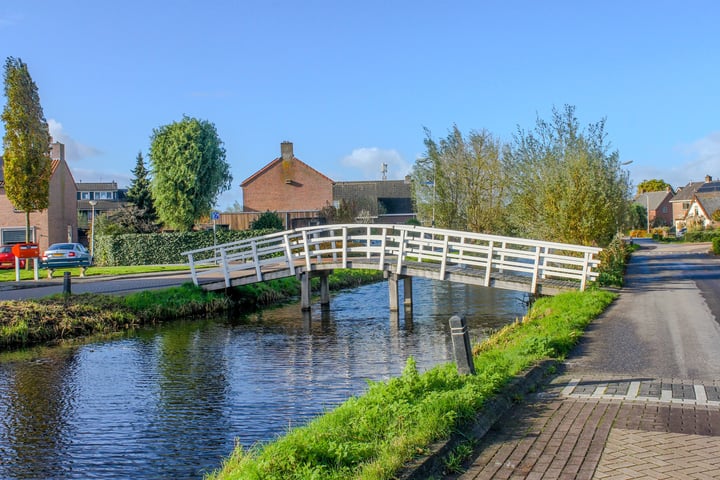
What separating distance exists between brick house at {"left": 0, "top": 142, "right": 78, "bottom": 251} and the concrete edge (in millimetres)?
42843

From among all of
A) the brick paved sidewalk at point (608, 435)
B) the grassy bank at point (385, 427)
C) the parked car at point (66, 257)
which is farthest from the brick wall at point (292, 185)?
the brick paved sidewalk at point (608, 435)

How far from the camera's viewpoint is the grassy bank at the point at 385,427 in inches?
232

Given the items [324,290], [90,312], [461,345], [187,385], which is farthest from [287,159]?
[461,345]

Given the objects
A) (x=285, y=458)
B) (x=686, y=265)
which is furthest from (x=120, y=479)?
(x=686, y=265)

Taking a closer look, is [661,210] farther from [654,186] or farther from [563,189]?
[563,189]

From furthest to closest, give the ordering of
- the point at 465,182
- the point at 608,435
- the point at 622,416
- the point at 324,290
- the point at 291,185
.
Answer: the point at 291,185
the point at 465,182
the point at 324,290
the point at 622,416
the point at 608,435

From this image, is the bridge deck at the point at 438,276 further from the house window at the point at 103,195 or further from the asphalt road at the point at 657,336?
the house window at the point at 103,195

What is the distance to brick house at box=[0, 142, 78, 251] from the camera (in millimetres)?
49219

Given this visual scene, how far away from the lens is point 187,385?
12.8 metres

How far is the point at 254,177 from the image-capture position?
6469 cm

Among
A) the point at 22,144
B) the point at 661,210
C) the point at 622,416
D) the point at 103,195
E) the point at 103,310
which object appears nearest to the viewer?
the point at 622,416

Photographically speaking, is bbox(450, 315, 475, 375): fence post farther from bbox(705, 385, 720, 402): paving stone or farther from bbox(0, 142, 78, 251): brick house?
bbox(0, 142, 78, 251): brick house

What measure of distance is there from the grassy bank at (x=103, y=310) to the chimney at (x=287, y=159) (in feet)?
125

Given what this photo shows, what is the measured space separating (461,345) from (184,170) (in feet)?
127
